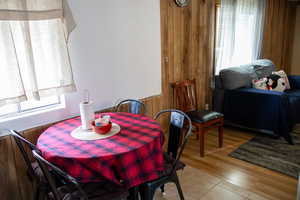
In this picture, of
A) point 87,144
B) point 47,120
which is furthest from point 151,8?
point 87,144

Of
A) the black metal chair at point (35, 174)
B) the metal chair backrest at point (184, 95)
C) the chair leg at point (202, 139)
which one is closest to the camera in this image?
the black metal chair at point (35, 174)

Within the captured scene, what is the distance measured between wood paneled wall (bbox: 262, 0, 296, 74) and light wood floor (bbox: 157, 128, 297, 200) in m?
3.30

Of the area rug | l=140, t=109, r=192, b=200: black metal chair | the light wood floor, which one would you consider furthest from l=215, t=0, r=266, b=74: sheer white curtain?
l=140, t=109, r=192, b=200: black metal chair

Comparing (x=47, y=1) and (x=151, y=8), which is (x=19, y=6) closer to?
(x=47, y=1)

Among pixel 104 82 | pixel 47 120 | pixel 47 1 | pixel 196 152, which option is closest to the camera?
pixel 47 1

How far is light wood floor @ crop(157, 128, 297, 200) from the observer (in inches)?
86.3

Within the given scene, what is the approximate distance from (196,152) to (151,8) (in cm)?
186

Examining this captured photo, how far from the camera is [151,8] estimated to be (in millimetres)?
2805

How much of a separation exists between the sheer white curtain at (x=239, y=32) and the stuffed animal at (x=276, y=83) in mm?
716

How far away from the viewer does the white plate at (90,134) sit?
1.69 meters

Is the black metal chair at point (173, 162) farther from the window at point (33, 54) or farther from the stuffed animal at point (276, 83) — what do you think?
the stuffed animal at point (276, 83)

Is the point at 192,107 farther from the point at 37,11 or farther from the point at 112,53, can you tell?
the point at 37,11

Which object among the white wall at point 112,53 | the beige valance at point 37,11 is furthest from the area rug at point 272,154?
the beige valance at point 37,11

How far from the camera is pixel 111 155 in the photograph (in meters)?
1.43
